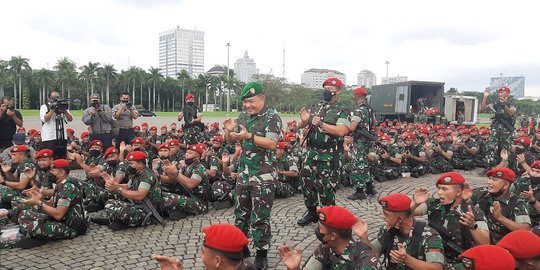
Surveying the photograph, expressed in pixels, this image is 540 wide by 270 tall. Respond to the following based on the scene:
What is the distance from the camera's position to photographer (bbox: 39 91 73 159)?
27.6ft

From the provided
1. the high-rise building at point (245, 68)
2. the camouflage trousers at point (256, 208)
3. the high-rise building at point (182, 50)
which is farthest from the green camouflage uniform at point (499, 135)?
the high-rise building at point (182, 50)

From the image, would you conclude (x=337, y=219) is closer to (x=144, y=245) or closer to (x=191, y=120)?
(x=144, y=245)

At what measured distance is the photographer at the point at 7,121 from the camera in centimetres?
869

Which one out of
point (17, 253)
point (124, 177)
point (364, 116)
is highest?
point (364, 116)

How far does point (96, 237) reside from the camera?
5.71 meters

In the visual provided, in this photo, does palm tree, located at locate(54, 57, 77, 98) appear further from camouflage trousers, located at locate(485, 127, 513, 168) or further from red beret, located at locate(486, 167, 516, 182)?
red beret, located at locate(486, 167, 516, 182)

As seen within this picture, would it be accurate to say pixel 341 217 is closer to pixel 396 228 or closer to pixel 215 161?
pixel 396 228

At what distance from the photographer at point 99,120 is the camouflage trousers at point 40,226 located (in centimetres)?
438

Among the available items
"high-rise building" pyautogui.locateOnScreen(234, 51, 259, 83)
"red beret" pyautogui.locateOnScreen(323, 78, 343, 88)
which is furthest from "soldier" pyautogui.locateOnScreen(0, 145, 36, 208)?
"high-rise building" pyautogui.locateOnScreen(234, 51, 259, 83)

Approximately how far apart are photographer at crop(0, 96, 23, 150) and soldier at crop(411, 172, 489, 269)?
8677 millimetres

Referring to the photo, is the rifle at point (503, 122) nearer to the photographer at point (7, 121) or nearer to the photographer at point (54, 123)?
the photographer at point (54, 123)

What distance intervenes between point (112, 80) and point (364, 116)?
69.7 metres

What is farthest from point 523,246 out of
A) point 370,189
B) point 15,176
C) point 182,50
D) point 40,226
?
point 182,50

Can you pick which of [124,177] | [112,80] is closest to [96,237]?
[124,177]
